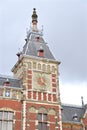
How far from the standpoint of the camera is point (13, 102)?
114 ft

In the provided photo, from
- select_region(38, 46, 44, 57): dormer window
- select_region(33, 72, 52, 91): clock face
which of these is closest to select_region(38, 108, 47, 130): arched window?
select_region(33, 72, 52, 91): clock face

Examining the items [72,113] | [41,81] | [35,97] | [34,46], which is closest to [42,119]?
[35,97]

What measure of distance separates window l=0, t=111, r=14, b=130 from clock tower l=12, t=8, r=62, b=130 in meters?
1.39

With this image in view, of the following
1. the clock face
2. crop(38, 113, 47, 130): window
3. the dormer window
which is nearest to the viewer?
crop(38, 113, 47, 130): window

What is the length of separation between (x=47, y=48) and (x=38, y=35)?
249cm

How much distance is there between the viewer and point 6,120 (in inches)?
1325

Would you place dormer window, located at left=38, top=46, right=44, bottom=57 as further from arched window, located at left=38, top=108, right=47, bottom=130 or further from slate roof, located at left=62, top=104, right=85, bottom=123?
slate roof, located at left=62, top=104, right=85, bottom=123

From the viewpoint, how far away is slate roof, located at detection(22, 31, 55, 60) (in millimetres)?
39541

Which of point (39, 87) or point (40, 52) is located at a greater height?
point (40, 52)

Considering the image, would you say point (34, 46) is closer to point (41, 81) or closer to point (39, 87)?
point (41, 81)

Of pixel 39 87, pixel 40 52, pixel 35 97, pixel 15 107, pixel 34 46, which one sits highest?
pixel 34 46

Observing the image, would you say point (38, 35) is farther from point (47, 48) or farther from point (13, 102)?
point (13, 102)

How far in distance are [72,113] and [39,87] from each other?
7.30 meters

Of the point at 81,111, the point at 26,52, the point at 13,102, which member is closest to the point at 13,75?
the point at 26,52
